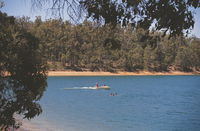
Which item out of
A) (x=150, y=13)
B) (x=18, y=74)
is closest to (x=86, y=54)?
(x=18, y=74)

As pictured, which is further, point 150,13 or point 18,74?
point 18,74

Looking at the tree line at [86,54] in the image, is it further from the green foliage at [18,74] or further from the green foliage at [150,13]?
the green foliage at [150,13]

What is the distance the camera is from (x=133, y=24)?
589 cm

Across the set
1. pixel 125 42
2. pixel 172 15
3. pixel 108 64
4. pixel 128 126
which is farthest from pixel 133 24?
pixel 125 42

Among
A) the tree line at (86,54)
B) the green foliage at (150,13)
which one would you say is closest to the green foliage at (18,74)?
the green foliage at (150,13)

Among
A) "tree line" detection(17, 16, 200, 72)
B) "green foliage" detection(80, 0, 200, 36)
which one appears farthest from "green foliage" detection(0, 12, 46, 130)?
"tree line" detection(17, 16, 200, 72)

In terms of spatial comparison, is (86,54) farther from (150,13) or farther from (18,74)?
(150,13)

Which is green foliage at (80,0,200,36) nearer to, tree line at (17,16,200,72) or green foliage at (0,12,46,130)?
green foliage at (0,12,46,130)

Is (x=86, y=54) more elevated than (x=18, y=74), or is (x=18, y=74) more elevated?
(x=86, y=54)

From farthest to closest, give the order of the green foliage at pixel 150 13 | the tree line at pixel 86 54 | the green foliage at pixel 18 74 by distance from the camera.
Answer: the tree line at pixel 86 54, the green foliage at pixel 18 74, the green foliage at pixel 150 13

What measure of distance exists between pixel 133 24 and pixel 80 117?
24.7m

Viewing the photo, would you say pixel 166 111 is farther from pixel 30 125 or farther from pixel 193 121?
pixel 30 125

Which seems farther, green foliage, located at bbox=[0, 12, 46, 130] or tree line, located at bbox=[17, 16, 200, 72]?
tree line, located at bbox=[17, 16, 200, 72]

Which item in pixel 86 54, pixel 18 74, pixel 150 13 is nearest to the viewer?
pixel 150 13
